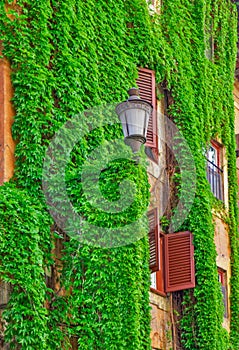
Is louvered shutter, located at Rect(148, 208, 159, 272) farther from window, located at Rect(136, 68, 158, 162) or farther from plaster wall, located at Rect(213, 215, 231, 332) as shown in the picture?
plaster wall, located at Rect(213, 215, 231, 332)

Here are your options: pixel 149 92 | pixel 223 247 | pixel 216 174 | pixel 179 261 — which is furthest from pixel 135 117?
pixel 216 174

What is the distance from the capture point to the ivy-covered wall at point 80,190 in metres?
13.9

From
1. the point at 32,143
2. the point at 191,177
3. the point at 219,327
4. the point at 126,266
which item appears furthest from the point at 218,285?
the point at 32,143

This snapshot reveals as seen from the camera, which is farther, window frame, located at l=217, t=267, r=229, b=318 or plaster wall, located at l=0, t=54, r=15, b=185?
window frame, located at l=217, t=267, r=229, b=318

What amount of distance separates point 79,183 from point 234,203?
716cm

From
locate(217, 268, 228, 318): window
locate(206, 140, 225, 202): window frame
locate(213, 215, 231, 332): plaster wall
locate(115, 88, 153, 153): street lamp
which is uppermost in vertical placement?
locate(206, 140, 225, 202): window frame

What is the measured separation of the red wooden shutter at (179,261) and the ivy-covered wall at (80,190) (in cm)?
21

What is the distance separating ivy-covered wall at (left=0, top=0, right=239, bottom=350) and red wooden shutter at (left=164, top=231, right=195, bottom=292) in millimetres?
211

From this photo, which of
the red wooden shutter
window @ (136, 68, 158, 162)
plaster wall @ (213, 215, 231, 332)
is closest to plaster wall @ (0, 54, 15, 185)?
window @ (136, 68, 158, 162)

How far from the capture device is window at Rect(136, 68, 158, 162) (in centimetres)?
1808

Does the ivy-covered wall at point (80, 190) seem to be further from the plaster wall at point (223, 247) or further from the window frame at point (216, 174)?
the window frame at point (216, 174)

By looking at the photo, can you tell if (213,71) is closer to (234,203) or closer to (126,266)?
(234,203)

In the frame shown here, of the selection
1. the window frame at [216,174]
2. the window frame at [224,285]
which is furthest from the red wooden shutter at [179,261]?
the window frame at [216,174]

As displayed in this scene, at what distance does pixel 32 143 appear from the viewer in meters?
14.8
